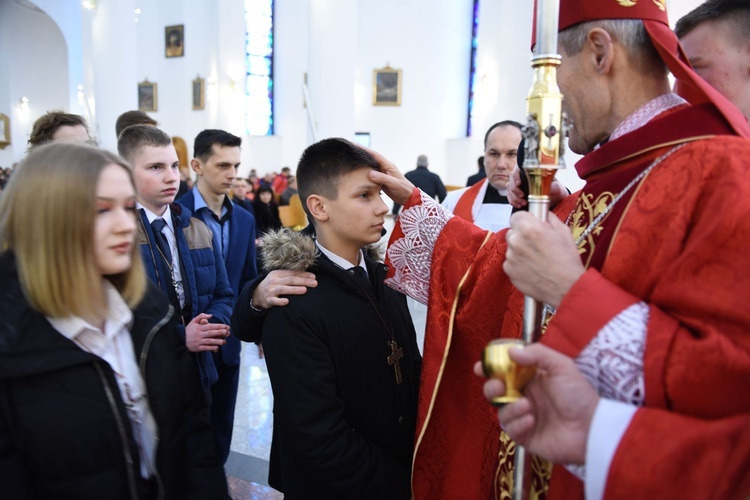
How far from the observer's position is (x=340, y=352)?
1.72 m

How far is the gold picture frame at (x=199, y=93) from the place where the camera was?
16.1 metres

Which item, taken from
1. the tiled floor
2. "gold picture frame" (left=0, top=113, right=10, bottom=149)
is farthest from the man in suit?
"gold picture frame" (left=0, top=113, right=10, bottom=149)

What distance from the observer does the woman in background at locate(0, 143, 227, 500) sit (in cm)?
122

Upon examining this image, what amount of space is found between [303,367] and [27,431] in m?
0.69

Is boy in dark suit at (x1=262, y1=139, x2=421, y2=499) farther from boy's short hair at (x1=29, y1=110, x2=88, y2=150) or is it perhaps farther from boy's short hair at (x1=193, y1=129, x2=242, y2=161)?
boy's short hair at (x1=193, y1=129, x2=242, y2=161)

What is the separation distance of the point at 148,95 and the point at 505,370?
60.6ft

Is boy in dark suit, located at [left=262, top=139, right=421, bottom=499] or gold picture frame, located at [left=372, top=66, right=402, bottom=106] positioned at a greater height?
gold picture frame, located at [left=372, top=66, right=402, bottom=106]

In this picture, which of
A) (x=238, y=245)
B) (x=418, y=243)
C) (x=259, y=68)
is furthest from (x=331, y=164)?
(x=259, y=68)

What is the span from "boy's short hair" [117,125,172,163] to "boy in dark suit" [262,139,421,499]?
1.11 meters

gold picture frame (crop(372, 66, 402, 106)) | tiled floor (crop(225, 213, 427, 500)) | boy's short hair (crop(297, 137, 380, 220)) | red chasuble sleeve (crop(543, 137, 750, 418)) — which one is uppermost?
gold picture frame (crop(372, 66, 402, 106))

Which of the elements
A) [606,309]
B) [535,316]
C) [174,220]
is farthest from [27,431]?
[174,220]

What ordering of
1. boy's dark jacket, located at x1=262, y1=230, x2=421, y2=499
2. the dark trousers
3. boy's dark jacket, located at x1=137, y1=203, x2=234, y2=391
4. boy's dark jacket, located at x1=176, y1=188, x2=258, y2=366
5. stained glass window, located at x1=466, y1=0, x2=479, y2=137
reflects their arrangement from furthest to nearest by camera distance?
1. stained glass window, located at x1=466, y1=0, x2=479, y2=137
2. boy's dark jacket, located at x1=176, y1=188, x2=258, y2=366
3. the dark trousers
4. boy's dark jacket, located at x1=137, y1=203, x2=234, y2=391
5. boy's dark jacket, located at x1=262, y1=230, x2=421, y2=499

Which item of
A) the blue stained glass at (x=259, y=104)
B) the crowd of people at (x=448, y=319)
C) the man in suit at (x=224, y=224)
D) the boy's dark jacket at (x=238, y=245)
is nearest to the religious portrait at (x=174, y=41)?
the blue stained glass at (x=259, y=104)

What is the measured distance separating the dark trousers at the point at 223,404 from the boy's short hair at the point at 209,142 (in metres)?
1.37
